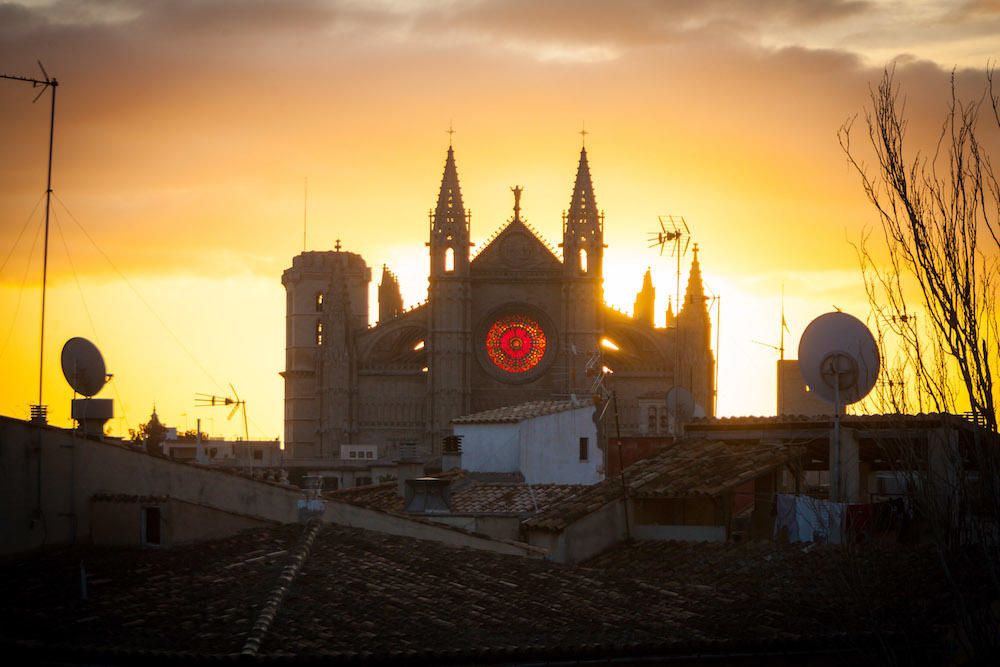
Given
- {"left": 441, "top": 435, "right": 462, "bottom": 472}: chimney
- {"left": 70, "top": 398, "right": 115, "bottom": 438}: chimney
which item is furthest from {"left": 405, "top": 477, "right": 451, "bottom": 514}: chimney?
{"left": 441, "top": 435, "right": 462, "bottom": 472}: chimney

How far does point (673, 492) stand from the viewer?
26.5 meters

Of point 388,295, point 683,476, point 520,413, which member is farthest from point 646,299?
point 683,476

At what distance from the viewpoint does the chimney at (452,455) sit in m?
40.7

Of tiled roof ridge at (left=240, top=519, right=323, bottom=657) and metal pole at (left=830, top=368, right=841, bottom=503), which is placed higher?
metal pole at (left=830, top=368, right=841, bottom=503)

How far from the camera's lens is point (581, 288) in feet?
316

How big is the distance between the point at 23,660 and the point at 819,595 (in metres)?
8.20

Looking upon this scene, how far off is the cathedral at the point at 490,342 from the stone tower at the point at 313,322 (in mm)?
209

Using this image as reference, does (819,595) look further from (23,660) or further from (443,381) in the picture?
(443,381)

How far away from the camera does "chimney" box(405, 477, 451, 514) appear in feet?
100

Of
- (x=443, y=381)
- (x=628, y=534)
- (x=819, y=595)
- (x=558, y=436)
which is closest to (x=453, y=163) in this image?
(x=443, y=381)

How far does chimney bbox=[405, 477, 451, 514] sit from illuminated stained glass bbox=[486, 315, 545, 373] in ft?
216

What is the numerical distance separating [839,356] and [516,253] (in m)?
75.3

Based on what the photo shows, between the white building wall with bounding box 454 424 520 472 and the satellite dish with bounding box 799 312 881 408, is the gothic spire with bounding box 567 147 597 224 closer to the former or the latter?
the white building wall with bounding box 454 424 520 472

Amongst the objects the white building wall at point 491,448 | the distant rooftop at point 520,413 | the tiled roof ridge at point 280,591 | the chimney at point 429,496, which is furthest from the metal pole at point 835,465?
the distant rooftop at point 520,413
